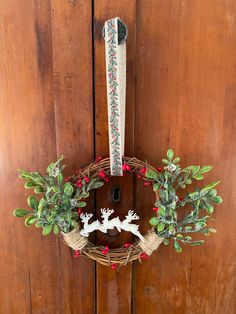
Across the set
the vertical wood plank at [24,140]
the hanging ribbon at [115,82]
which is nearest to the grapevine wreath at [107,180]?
the hanging ribbon at [115,82]

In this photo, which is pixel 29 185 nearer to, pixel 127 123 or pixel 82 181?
pixel 82 181

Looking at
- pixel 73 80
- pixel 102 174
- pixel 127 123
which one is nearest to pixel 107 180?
pixel 102 174

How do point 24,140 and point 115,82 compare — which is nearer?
point 115,82

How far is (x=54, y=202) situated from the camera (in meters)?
0.56

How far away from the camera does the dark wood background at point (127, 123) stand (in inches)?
24.2

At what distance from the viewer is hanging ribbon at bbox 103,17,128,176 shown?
20.5 inches

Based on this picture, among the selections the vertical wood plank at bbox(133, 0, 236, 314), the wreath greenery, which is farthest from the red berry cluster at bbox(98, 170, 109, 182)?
the vertical wood plank at bbox(133, 0, 236, 314)

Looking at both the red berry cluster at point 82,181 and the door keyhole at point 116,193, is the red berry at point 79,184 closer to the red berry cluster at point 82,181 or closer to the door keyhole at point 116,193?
the red berry cluster at point 82,181

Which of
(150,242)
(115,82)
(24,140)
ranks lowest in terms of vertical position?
(150,242)

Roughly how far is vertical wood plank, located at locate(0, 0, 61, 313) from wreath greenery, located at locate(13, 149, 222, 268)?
0.11m

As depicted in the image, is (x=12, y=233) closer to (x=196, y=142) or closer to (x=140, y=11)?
(x=196, y=142)

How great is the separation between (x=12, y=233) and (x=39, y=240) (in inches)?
2.8

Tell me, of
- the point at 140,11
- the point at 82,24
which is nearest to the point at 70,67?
the point at 82,24

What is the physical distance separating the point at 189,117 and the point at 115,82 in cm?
22
